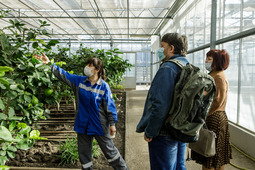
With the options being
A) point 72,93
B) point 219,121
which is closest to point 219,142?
point 219,121

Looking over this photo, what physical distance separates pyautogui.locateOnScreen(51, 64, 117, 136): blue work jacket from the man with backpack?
64 centimetres

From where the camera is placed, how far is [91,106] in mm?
2135

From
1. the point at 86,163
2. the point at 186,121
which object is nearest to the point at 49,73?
the point at 86,163

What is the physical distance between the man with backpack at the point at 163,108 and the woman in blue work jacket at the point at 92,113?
65cm

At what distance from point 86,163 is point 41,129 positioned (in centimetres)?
218

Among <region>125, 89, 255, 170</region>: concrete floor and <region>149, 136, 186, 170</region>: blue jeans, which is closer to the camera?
<region>149, 136, 186, 170</region>: blue jeans

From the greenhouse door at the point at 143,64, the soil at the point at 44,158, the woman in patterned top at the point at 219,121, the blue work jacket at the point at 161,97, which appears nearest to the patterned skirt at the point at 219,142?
the woman in patterned top at the point at 219,121

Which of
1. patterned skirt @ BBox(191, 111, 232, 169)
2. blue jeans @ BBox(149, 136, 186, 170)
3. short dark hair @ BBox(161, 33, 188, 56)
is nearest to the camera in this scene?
blue jeans @ BBox(149, 136, 186, 170)

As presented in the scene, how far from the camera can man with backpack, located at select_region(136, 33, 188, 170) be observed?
1.43 m

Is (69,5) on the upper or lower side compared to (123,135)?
upper

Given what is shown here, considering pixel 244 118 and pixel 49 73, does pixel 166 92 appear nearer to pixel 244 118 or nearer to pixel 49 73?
pixel 49 73

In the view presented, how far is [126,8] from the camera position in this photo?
8.70 meters

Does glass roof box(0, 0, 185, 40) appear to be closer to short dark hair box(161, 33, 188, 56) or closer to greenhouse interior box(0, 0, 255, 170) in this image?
greenhouse interior box(0, 0, 255, 170)

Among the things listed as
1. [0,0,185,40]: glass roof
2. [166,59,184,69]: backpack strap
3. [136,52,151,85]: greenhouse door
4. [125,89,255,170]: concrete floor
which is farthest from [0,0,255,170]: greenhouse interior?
[136,52,151,85]: greenhouse door
